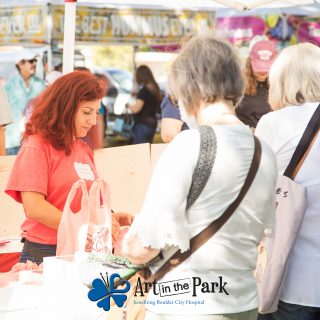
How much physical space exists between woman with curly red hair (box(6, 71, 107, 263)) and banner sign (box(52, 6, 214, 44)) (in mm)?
5047

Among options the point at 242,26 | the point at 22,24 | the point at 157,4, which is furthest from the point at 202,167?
the point at 242,26

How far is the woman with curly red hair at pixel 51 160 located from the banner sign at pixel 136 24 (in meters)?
5.05

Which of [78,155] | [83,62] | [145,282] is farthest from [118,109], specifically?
[145,282]

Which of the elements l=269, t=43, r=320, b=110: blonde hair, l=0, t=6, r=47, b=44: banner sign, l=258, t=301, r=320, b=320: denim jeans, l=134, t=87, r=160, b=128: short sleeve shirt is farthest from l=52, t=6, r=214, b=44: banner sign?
l=258, t=301, r=320, b=320: denim jeans

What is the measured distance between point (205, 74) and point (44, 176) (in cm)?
94

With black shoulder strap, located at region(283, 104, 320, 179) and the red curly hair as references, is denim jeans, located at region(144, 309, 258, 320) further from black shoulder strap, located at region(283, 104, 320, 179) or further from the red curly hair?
the red curly hair

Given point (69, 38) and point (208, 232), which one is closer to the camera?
point (208, 232)

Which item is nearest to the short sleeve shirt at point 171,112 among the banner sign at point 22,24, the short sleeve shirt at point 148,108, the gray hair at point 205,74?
the gray hair at point 205,74

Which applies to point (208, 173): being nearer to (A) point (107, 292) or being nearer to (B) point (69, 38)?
(A) point (107, 292)

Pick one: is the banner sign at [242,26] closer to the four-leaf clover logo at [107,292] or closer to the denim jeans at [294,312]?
the denim jeans at [294,312]

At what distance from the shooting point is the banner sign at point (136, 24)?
24.5 ft

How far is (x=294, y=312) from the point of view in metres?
2.12

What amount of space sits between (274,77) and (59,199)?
35.7 inches

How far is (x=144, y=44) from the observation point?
802 cm
